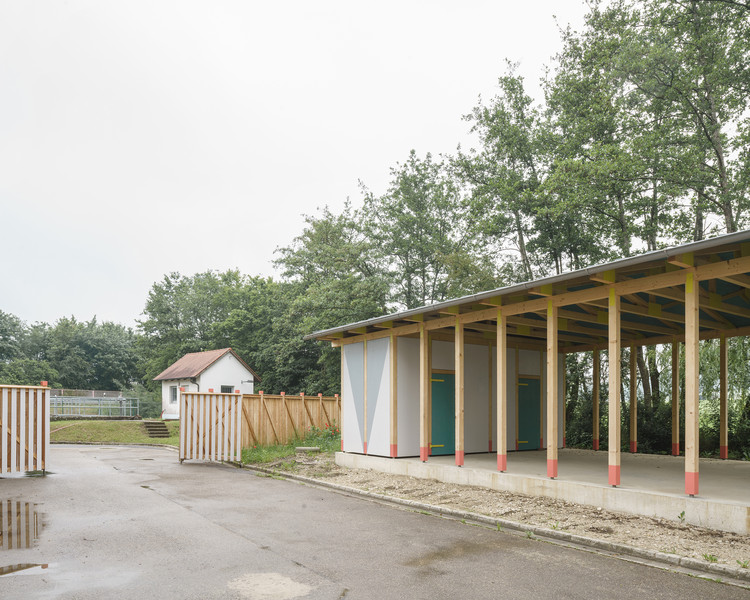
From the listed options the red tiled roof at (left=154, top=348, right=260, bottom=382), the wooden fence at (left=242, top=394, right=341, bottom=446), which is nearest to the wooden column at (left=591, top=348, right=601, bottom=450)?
the wooden fence at (left=242, top=394, right=341, bottom=446)

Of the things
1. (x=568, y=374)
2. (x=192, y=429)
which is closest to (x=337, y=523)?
(x=192, y=429)

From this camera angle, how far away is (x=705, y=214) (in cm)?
1989

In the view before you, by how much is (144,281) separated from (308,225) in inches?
1741

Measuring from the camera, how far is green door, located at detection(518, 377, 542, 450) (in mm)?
15141

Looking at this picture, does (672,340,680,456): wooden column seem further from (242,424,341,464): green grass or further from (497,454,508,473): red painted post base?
(242,424,341,464): green grass

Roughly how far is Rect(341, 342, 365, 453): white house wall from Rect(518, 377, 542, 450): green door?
4.23 meters

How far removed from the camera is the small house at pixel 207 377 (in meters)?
35.3

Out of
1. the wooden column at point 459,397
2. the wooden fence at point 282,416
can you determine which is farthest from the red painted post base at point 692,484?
the wooden fence at point 282,416

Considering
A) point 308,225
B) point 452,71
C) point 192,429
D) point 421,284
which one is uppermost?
point 452,71

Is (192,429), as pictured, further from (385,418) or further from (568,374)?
(568,374)

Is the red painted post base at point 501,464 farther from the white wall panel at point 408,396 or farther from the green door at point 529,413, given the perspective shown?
the green door at point 529,413

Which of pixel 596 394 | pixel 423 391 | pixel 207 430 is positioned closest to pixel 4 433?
pixel 207 430

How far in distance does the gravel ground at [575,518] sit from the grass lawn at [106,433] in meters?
15.5

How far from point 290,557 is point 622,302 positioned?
718 cm
